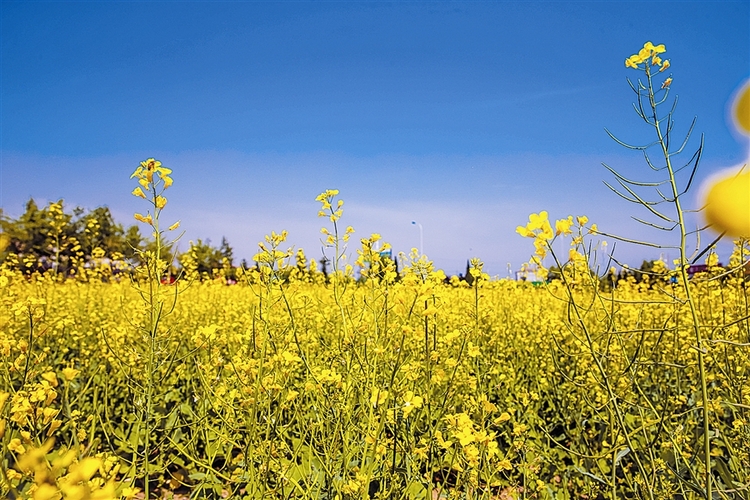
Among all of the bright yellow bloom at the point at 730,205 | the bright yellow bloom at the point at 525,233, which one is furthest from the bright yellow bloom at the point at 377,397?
the bright yellow bloom at the point at 730,205

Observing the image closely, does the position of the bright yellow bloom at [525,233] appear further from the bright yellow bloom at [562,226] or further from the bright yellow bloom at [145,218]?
the bright yellow bloom at [145,218]

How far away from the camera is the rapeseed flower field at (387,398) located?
53.0 inches

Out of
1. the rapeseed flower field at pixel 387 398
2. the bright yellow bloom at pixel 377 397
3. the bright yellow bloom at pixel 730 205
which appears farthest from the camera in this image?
the bright yellow bloom at pixel 377 397

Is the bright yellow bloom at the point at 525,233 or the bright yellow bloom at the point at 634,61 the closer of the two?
the bright yellow bloom at the point at 525,233

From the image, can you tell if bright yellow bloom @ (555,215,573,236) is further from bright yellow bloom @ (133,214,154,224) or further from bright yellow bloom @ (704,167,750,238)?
bright yellow bloom @ (133,214,154,224)

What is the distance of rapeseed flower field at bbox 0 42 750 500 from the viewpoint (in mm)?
1347

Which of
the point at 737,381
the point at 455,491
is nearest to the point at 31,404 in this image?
the point at 455,491

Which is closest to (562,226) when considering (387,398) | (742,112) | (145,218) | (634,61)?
(634,61)

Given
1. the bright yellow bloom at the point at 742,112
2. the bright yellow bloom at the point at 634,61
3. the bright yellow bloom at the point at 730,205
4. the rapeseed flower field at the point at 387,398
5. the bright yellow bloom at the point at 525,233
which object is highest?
the bright yellow bloom at the point at 634,61

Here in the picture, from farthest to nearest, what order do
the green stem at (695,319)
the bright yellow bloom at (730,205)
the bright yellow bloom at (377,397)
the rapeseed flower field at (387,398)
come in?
the bright yellow bloom at (377,397) < the rapeseed flower field at (387,398) < the green stem at (695,319) < the bright yellow bloom at (730,205)

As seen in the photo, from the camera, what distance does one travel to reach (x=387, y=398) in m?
1.66

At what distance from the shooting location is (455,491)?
176 centimetres

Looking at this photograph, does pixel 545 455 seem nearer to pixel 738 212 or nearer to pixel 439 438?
pixel 439 438

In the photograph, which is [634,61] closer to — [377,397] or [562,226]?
[562,226]
